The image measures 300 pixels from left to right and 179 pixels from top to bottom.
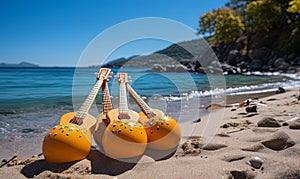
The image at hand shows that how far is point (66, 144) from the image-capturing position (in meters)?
1.97

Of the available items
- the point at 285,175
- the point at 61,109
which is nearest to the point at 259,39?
the point at 61,109

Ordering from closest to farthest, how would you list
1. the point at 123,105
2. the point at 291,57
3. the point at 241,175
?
1. the point at 241,175
2. the point at 123,105
3. the point at 291,57

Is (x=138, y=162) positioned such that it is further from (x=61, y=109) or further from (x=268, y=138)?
(x=61, y=109)

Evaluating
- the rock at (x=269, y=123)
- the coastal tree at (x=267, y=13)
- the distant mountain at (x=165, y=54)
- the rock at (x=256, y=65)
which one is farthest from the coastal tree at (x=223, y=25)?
the rock at (x=269, y=123)

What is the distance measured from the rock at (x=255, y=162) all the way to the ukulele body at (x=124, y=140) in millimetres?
917

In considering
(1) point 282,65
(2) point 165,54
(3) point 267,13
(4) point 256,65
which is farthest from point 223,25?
(2) point 165,54

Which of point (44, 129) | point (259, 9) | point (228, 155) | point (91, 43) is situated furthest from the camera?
point (259, 9)

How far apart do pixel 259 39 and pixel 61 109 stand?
38808 mm

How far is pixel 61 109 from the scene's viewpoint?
20.8 feet

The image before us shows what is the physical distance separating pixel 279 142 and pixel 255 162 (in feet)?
1.84

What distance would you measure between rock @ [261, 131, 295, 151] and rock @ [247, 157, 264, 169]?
44 cm

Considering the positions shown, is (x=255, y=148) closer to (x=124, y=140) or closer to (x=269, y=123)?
(x=269, y=123)

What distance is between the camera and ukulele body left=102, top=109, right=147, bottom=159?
6.63 ft

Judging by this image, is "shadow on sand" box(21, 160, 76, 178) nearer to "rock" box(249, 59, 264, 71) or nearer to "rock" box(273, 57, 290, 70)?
"rock" box(273, 57, 290, 70)
